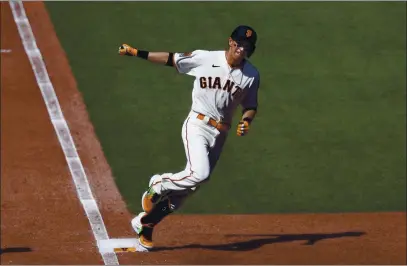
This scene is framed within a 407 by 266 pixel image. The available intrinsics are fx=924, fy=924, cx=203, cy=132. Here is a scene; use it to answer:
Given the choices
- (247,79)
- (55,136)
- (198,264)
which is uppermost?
(247,79)

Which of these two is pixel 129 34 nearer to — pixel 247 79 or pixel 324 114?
pixel 324 114

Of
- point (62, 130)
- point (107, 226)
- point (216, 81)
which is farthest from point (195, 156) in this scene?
point (62, 130)

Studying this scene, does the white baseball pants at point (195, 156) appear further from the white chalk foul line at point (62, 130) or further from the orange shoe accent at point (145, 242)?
the white chalk foul line at point (62, 130)

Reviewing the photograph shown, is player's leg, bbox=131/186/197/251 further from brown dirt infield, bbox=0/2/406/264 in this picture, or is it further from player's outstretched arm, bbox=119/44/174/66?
player's outstretched arm, bbox=119/44/174/66

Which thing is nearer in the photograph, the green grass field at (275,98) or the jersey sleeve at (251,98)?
the jersey sleeve at (251,98)

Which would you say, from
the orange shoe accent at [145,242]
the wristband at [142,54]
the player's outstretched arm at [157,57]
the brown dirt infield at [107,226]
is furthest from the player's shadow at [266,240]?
the wristband at [142,54]

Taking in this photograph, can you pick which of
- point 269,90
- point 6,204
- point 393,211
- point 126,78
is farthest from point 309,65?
point 6,204

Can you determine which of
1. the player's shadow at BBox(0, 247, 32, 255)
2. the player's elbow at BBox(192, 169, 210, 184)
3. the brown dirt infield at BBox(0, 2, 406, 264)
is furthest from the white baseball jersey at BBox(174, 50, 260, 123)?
the player's shadow at BBox(0, 247, 32, 255)
